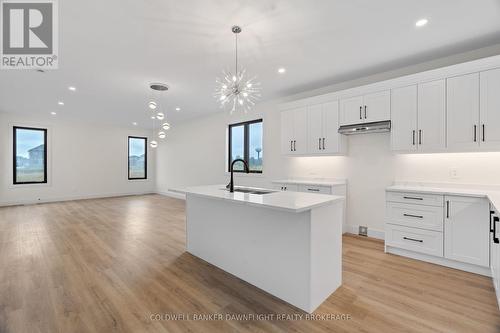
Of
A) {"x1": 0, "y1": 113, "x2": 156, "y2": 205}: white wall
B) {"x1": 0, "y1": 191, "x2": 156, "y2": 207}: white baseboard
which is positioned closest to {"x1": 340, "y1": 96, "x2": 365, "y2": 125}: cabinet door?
{"x1": 0, "y1": 113, "x2": 156, "y2": 205}: white wall


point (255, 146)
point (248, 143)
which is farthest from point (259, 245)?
point (248, 143)

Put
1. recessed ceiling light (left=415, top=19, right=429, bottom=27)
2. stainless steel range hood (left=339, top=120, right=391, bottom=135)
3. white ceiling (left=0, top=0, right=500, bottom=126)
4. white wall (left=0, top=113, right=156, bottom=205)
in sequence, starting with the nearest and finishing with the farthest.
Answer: white ceiling (left=0, top=0, right=500, bottom=126), recessed ceiling light (left=415, top=19, right=429, bottom=27), stainless steel range hood (left=339, top=120, right=391, bottom=135), white wall (left=0, top=113, right=156, bottom=205)

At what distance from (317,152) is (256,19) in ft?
8.40

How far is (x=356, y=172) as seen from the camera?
4090 mm

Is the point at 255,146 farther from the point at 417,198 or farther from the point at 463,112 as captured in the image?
the point at 463,112

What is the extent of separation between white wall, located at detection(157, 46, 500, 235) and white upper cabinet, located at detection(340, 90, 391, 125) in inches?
16.9

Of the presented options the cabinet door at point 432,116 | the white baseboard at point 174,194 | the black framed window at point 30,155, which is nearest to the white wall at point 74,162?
the black framed window at point 30,155

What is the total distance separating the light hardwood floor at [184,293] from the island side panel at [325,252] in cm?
11

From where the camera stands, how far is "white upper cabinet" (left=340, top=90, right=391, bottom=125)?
3447mm

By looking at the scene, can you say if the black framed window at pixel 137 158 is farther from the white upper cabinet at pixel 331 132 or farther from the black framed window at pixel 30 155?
the white upper cabinet at pixel 331 132

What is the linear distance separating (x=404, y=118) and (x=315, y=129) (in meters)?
1.41

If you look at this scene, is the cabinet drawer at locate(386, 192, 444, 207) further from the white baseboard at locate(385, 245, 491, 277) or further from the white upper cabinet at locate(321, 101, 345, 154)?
the white upper cabinet at locate(321, 101, 345, 154)

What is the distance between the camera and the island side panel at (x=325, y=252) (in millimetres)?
1965

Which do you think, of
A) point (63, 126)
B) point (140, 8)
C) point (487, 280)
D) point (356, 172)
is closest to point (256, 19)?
point (140, 8)
